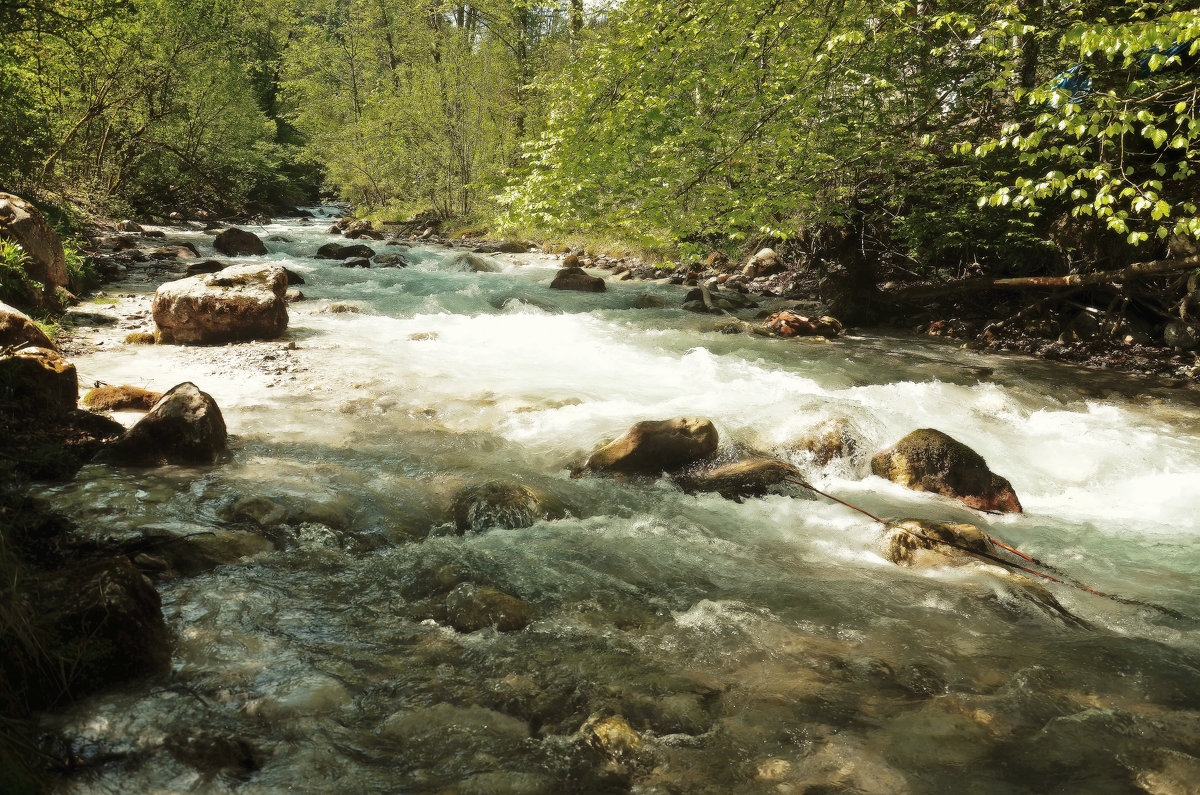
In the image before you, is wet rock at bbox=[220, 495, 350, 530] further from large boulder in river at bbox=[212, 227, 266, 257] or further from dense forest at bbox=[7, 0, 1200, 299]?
large boulder in river at bbox=[212, 227, 266, 257]

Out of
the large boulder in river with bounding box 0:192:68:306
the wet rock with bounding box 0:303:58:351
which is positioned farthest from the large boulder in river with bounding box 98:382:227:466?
the large boulder in river with bounding box 0:192:68:306

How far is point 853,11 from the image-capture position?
27.7 ft

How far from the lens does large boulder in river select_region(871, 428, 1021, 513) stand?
5.91 m

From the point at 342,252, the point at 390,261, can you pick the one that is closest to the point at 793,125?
the point at 390,261

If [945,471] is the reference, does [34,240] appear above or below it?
above

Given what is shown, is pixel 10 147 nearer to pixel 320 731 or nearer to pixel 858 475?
pixel 320 731

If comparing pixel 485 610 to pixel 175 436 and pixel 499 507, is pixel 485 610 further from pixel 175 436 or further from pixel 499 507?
pixel 175 436

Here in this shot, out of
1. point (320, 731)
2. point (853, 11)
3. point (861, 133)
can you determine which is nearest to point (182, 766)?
point (320, 731)

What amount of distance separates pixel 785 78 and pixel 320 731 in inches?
348

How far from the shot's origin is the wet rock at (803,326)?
42.2 ft

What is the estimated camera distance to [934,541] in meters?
4.79

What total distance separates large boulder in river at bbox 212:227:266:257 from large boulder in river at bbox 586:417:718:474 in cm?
1595

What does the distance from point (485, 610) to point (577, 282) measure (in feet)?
47.1

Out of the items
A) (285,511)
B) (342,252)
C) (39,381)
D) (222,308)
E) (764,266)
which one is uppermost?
(342,252)
